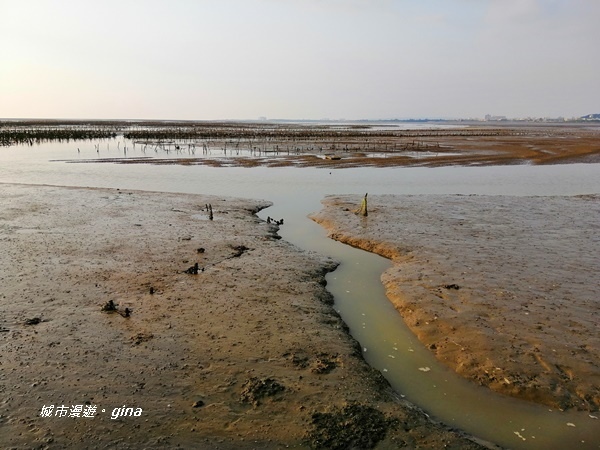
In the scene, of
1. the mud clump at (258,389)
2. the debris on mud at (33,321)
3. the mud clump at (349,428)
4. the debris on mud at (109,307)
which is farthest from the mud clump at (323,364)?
the debris on mud at (33,321)

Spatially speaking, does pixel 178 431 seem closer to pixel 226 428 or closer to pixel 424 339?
pixel 226 428

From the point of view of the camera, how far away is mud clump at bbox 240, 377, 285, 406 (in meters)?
6.50

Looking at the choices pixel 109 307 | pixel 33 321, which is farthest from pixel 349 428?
pixel 33 321

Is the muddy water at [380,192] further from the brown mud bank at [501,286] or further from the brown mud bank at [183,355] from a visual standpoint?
the brown mud bank at [183,355]

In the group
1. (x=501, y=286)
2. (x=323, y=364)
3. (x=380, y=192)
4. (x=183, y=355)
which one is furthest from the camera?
(x=380, y=192)

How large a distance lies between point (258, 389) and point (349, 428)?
Result: 158cm

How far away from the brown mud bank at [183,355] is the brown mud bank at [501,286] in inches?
79.7

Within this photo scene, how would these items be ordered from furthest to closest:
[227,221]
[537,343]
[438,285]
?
1. [227,221]
2. [438,285]
3. [537,343]

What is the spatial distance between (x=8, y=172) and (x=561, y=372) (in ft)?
129

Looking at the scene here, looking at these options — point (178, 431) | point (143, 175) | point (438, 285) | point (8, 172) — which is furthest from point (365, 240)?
point (8, 172)

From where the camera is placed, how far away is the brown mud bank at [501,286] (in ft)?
24.9

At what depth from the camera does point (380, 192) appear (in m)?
26.4

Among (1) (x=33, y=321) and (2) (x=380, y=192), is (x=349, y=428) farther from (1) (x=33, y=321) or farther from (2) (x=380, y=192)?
(2) (x=380, y=192)

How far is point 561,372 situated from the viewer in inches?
294
